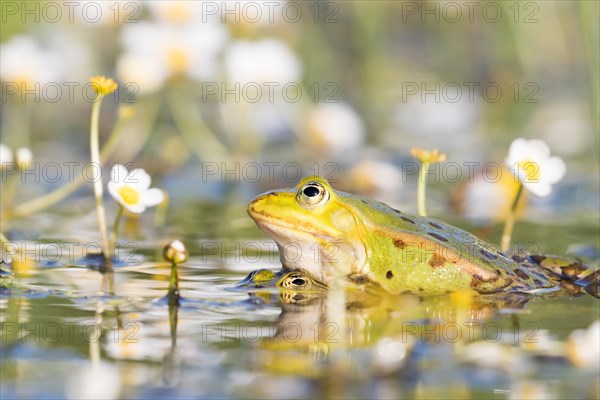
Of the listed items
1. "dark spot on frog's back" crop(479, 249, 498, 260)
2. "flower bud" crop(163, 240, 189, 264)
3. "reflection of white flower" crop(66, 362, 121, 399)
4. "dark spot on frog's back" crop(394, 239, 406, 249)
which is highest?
"dark spot on frog's back" crop(394, 239, 406, 249)

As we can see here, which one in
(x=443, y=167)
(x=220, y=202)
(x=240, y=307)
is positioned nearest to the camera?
(x=240, y=307)

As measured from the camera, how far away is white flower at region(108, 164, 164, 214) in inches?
169

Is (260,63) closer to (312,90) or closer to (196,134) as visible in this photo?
(196,134)

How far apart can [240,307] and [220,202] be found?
10.7 ft

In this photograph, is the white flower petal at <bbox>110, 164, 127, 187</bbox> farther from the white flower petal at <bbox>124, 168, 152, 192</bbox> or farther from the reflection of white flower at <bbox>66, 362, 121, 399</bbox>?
the reflection of white flower at <bbox>66, 362, 121, 399</bbox>

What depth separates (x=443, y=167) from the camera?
28.5ft

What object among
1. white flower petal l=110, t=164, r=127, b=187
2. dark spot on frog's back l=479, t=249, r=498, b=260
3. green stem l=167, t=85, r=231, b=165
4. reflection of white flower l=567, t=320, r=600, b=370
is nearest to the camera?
reflection of white flower l=567, t=320, r=600, b=370

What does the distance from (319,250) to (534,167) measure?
110cm

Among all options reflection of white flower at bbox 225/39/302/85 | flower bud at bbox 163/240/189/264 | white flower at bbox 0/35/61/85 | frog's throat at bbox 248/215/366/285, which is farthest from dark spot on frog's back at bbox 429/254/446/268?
reflection of white flower at bbox 225/39/302/85

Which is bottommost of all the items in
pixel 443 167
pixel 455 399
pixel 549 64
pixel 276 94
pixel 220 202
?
pixel 455 399

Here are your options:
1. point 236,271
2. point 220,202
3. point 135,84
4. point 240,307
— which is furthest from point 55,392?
point 220,202

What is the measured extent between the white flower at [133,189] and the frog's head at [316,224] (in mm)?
500

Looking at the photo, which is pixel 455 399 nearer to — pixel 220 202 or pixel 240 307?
pixel 240 307

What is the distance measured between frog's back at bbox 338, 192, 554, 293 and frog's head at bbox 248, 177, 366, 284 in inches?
2.0
